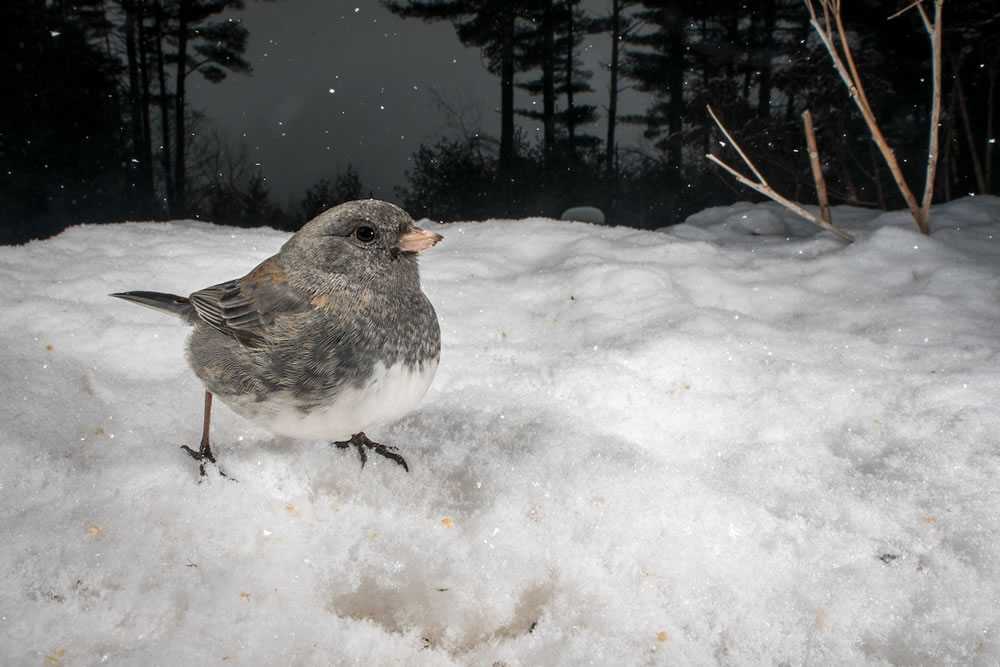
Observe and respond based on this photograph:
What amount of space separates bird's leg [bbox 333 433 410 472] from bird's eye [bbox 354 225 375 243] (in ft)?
1.90

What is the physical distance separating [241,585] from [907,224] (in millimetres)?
3641

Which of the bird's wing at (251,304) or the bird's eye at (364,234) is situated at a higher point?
the bird's eye at (364,234)

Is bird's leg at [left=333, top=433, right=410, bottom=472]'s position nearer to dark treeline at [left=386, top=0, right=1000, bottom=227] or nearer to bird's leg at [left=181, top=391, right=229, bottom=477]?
bird's leg at [left=181, top=391, right=229, bottom=477]

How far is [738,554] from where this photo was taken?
1.46m

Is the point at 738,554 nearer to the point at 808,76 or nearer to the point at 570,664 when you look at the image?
the point at 570,664

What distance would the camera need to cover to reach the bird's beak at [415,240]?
1528mm

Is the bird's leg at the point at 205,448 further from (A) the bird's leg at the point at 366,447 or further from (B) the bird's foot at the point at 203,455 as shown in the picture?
(A) the bird's leg at the point at 366,447

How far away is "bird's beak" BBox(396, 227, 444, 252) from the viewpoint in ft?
5.01

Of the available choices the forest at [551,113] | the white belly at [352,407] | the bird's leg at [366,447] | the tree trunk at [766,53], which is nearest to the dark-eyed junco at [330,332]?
the white belly at [352,407]

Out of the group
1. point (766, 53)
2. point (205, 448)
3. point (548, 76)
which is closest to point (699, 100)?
point (766, 53)

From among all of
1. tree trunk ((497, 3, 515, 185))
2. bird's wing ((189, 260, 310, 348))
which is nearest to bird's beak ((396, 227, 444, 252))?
bird's wing ((189, 260, 310, 348))

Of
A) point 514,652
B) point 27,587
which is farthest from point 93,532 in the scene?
point 514,652

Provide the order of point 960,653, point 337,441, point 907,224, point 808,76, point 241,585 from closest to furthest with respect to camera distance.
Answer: point 960,653 < point 241,585 < point 337,441 < point 907,224 < point 808,76

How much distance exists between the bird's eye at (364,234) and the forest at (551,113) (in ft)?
7.30
